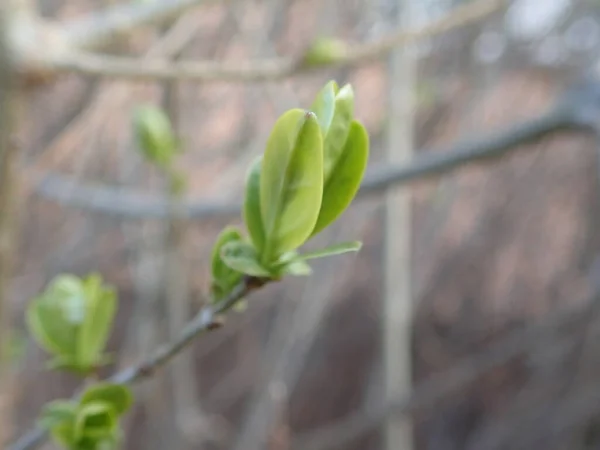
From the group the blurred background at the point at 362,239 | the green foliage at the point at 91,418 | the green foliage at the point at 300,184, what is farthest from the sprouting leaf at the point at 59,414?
the blurred background at the point at 362,239

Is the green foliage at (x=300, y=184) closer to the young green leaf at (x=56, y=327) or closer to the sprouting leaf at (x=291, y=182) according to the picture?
the sprouting leaf at (x=291, y=182)

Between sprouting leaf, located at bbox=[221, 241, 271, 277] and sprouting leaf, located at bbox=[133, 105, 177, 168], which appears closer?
sprouting leaf, located at bbox=[221, 241, 271, 277]

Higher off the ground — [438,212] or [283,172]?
[438,212]

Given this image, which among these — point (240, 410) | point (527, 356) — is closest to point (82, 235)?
point (240, 410)

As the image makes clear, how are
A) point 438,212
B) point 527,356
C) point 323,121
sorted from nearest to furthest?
point 323,121, point 438,212, point 527,356

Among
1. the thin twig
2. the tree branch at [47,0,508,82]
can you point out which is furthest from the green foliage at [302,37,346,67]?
the thin twig

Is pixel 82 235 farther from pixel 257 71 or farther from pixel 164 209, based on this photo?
pixel 257 71

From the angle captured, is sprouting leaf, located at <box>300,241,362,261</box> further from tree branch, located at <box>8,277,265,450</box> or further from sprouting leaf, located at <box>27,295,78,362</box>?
sprouting leaf, located at <box>27,295,78,362</box>

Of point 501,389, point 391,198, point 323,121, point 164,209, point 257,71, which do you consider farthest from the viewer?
point 501,389
